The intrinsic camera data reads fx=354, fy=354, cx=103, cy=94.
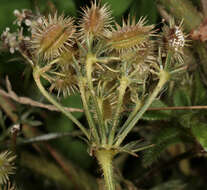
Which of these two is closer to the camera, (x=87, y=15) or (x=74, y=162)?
(x=87, y=15)

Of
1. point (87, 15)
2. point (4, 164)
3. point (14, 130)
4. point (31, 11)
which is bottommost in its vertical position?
point (4, 164)

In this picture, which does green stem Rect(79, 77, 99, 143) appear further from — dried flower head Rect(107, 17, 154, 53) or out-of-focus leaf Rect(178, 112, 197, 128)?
out-of-focus leaf Rect(178, 112, 197, 128)

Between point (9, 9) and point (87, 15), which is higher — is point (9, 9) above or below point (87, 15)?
above

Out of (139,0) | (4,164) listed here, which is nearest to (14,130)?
(4,164)

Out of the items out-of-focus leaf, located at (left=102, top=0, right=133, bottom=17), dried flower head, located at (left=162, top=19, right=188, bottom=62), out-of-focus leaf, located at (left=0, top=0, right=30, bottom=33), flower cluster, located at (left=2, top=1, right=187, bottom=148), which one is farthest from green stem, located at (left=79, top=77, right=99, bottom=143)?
out-of-focus leaf, located at (left=0, top=0, right=30, bottom=33)

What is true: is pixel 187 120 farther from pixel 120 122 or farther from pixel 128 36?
pixel 128 36

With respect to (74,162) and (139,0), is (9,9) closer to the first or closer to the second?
(139,0)
